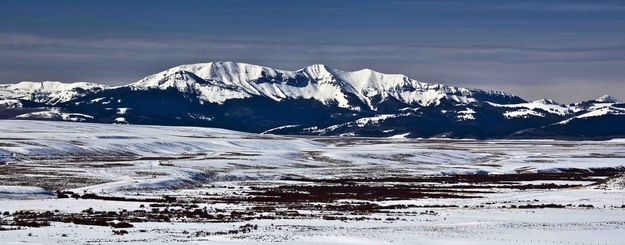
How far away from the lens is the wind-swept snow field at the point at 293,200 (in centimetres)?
5234

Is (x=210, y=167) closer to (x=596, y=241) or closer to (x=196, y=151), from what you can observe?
(x=196, y=151)

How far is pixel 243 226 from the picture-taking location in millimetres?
55906

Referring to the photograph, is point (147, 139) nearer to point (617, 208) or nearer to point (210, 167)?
point (210, 167)

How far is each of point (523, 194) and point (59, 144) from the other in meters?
83.4

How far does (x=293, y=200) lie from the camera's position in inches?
3214

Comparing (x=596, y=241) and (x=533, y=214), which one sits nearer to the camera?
(x=596, y=241)

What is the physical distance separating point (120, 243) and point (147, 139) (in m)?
136

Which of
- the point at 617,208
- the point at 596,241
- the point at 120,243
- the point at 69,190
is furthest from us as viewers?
the point at 69,190

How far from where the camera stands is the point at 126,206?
223 feet

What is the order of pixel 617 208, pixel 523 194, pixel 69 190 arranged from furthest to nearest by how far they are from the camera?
pixel 523 194, pixel 69 190, pixel 617 208

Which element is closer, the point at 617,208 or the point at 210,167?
the point at 617,208

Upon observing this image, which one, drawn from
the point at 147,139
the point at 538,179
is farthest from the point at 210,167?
the point at 147,139

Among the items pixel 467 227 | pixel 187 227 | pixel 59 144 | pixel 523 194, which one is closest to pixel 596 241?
pixel 467 227

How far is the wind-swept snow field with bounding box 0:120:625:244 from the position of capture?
172 ft
